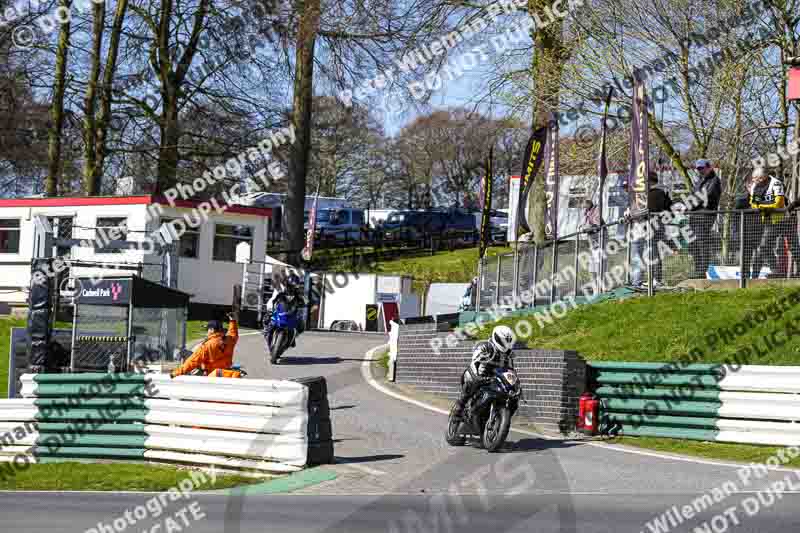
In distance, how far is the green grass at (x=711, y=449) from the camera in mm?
12849

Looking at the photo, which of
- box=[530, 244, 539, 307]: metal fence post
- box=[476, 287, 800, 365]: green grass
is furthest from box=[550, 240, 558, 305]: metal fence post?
box=[476, 287, 800, 365]: green grass

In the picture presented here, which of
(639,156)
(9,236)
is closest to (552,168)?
(639,156)

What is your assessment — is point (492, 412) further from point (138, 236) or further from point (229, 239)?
point (229, 239)

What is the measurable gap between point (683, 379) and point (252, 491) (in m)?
5.85

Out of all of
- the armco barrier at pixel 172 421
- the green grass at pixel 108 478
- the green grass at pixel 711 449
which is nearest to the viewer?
the green grass at pixel 108 478

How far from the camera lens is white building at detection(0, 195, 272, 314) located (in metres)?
30.6

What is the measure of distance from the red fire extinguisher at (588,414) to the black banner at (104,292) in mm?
7774

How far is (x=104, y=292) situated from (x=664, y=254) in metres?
9.31

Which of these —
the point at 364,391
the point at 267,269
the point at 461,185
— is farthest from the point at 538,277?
the point at 461,185

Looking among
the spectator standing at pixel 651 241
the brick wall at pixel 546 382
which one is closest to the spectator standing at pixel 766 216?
the spectator standing at pixel 651 241

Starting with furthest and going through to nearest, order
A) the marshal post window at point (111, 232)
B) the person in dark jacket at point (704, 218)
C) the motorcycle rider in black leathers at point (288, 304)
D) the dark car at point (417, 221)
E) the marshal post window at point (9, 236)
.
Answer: the dark car at point (417, 221) → the marshal post window at point (9, 236) → the marshal post window at point (111, 232) → the motorcycle rider in black leathers at point (288, 304) → the person in dark jacket at point (704, 218)

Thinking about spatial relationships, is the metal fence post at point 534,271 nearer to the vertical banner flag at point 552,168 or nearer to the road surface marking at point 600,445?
the vertical banner flag at point 552,168

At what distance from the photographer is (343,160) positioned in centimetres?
6669

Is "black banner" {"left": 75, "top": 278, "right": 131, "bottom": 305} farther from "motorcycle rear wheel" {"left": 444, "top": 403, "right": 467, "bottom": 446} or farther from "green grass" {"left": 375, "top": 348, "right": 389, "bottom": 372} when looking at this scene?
"motorcycle rear wheel" {"left": 444, "top": 403, "right": 467, "bottom": 446}
